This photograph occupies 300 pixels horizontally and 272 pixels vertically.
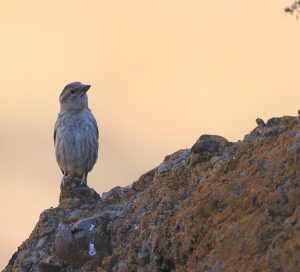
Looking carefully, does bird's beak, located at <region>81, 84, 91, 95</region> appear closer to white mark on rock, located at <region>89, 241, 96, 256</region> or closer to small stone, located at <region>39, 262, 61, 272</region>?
small stone, located at <region>39, 262, 61, 272</region>

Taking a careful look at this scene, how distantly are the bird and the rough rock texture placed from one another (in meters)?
3.92

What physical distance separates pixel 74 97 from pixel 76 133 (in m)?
0.61

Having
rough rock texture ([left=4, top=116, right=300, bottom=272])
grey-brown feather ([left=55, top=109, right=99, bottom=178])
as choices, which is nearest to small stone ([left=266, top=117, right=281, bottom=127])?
rough rock texture ([left=4, top=116, right=300, bottom=272])

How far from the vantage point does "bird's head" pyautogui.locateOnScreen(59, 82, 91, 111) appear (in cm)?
1388

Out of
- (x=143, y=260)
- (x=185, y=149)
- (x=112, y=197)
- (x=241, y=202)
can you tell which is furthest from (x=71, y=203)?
(x=241, y=202)

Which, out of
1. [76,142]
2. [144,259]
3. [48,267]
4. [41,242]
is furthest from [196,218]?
[76,142]

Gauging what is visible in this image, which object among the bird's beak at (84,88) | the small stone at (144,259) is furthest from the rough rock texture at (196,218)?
the bird's beak at (84,88)

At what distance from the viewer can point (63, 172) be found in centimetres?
1466

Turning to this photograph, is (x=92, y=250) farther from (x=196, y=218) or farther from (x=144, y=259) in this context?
(x=196, y=218)

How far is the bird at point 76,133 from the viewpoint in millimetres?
13961

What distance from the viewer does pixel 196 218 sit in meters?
7.07

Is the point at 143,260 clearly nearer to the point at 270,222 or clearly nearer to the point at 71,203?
the point at 270,222

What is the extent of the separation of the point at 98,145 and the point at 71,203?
14.5ft

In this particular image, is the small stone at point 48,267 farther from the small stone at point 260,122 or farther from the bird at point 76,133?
the bird at point 76,133
